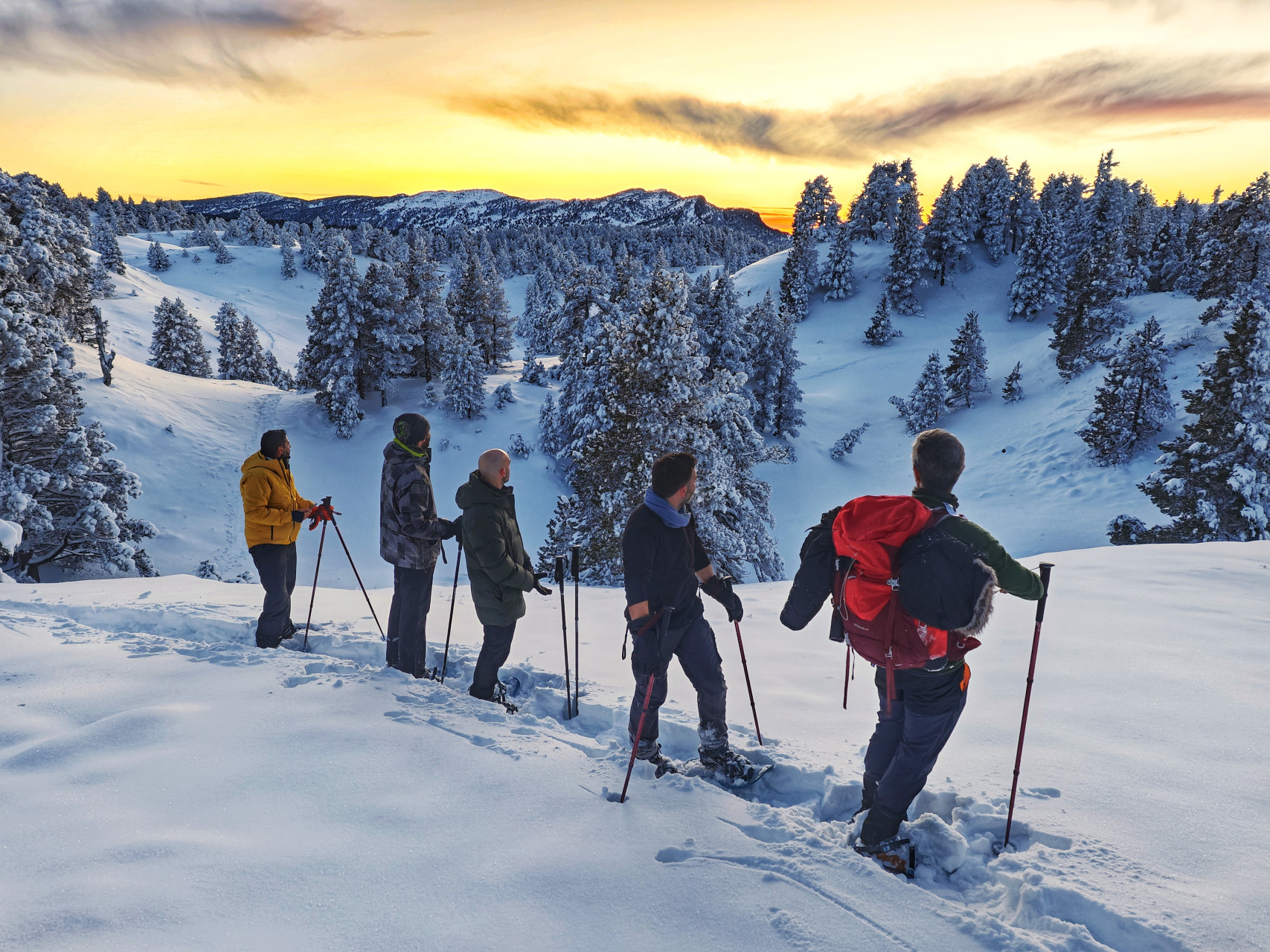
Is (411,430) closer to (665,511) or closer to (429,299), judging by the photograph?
(665,511)

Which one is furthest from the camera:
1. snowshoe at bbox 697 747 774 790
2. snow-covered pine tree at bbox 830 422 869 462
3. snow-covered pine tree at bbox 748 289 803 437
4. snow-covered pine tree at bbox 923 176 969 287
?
snow-covered pine tree at bbox 923 176 969 287

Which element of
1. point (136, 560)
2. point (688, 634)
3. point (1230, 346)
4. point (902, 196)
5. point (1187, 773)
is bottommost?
point (136, 560)

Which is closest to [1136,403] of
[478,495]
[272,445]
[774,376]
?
[774,376]

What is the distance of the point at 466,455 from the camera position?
31.7 metres

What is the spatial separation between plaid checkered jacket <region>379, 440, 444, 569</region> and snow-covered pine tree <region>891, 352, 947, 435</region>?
36577 millimetres

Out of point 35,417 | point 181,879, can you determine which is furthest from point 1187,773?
point 35,417

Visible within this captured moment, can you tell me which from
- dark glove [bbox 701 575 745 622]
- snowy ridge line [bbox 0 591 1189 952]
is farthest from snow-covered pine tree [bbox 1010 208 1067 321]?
dark glove [bbox 701 575 745 622]

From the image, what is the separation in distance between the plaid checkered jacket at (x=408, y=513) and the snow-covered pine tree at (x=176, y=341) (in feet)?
161

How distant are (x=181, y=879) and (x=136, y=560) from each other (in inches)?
828

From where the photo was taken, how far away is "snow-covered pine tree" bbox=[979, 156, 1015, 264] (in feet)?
208

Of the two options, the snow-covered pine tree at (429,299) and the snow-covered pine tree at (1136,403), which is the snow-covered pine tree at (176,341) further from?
the snow-covered pine tree at (1136,403)

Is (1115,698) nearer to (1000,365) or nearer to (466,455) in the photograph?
(466,455)

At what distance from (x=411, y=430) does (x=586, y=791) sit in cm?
339

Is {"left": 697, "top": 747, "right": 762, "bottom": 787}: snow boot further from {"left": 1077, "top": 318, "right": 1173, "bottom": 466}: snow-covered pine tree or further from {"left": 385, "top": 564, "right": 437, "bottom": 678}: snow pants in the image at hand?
{"left": 1077, "top": 318, "right": 1173, "bottom": 466}: snow-covered pine tree
